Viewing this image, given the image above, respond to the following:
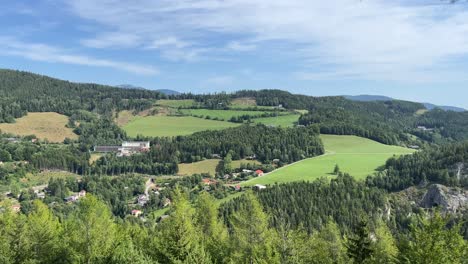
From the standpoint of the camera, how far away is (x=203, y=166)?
6634 inches

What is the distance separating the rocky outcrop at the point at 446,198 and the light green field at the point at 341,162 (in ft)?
71.0

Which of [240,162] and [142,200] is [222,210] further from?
[240,162]

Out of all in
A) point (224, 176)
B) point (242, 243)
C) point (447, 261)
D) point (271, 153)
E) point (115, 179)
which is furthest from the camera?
point (271, 153)

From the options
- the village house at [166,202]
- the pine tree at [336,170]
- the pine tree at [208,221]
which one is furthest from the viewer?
the pine tree at [336,170]

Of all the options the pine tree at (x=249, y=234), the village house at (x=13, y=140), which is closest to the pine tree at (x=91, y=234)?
the pine tree at (x=249, y=234)

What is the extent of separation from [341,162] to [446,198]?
4710 cm

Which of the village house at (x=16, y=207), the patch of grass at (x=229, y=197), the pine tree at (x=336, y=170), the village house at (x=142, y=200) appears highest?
the pine tree at (x=336, y=170)

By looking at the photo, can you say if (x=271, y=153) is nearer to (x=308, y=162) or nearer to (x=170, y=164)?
(x=308, y=162)

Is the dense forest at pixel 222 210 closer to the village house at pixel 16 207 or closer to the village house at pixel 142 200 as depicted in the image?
the village house at pixel 142 200

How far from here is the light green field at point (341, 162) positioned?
13875 centimetres

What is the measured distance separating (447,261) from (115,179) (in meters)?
129

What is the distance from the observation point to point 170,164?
168000 mm

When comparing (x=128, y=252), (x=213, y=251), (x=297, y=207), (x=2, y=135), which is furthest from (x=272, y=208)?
(x=2, y=135)

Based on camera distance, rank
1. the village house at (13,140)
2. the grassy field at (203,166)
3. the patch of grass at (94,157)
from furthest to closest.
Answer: the village house at (13,140) < the patch of grass at (94,157) < the grassy field at (203,166)
